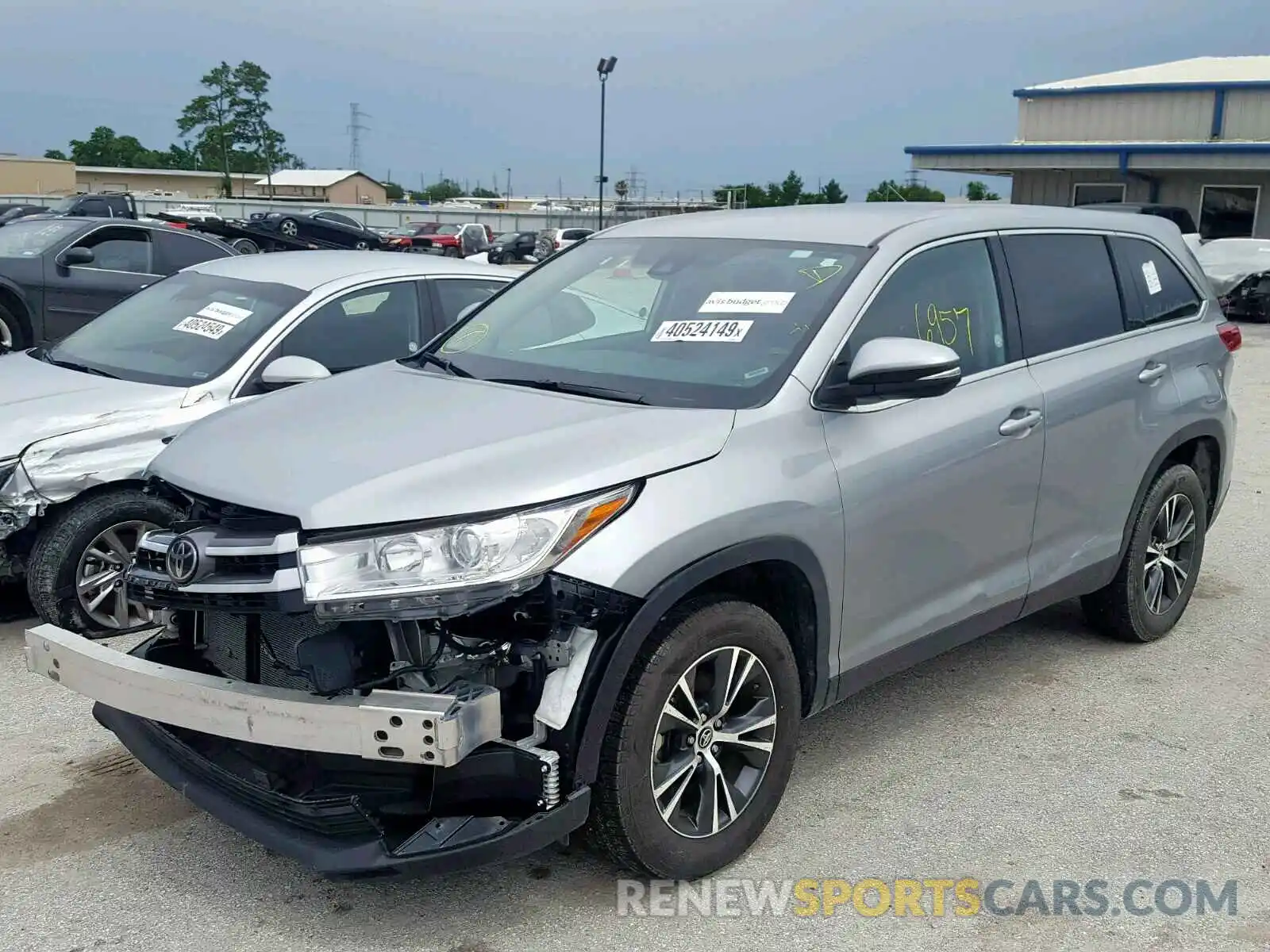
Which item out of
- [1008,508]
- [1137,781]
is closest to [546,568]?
[1008,508]

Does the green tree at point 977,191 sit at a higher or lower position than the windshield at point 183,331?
higher

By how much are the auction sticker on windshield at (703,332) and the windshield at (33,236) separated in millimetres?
8532

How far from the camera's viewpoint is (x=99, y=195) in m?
→ 30.1

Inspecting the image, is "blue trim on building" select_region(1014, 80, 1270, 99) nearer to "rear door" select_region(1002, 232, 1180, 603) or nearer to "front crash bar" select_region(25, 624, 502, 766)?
"rear door" select_region(1002, 232, 1180, 603)

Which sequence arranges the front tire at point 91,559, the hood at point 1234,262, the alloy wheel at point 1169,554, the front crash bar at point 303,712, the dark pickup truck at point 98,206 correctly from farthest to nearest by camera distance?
the dark pickup truck at point 98,206, the hood at point 1234,262, the alloy wheel at point 1169,554, the front tire at point 91,559, the front crash bar at point 303,712

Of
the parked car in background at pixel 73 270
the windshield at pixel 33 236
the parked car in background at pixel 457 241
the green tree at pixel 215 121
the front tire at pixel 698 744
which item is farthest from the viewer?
the green tree at pixel 215 121

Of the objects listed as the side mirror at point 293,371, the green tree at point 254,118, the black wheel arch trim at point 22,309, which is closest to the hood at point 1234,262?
the black wheel arch trim at point 22,309

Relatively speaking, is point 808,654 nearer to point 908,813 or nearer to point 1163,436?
point 908,813

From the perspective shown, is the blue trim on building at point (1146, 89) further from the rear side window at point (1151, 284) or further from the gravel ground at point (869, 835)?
the gravel ground at point (869, 835)

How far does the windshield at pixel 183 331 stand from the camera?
5.66 meters

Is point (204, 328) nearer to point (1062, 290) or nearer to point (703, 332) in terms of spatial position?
point (703, 332)

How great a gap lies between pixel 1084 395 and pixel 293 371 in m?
3.08

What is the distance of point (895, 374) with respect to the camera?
350 centimetres

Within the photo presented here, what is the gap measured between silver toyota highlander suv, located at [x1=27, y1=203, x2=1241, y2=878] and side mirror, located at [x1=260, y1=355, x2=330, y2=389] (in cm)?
76
